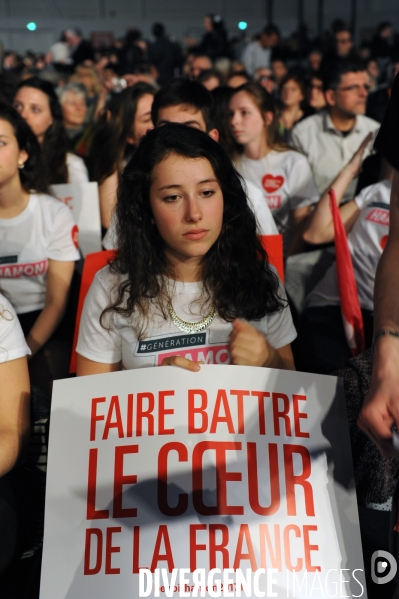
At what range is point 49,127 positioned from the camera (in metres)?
4.61

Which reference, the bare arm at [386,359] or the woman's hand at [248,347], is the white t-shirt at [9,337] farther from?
the bare arm at [386,359]

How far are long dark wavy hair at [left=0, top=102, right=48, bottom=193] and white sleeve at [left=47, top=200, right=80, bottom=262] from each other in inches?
7.2

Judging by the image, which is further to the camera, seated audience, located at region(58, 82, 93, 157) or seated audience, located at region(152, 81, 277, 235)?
seated audience, located at region(58, 82, 93, 157)

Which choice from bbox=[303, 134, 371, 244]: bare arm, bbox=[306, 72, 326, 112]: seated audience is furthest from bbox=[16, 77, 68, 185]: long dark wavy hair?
bbox=[306, 72, 326, 112]: seated audience

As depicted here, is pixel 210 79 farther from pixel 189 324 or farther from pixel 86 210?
pixel 189 324

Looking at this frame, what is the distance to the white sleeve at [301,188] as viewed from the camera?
4.33m

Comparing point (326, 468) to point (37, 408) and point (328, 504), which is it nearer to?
point (328, 504)

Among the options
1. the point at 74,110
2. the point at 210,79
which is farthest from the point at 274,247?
the point at 210,79

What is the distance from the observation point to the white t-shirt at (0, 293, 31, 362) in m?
2.10

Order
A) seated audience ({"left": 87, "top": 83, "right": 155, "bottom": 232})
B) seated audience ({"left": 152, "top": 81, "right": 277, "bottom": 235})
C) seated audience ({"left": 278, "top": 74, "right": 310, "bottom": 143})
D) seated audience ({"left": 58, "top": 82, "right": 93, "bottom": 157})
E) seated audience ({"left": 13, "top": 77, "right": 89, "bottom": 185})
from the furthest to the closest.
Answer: seated audience ({"left": 278, "top": 74, "right": 310, "bottom": 143}), seated audience ({"left": 58, "top": 82, "right": 93, "bottom": 157}), seated audience ({"left": 13, "top": 77, "right": 89, "bottom": 185}), seated audience ({"left": 87, "top": 83, "right": 155, "bottom": 232}), seated audience ({"left": 152, "top": 81, "right": 277, "bottom": 235})

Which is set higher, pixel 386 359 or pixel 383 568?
pixel 386 359

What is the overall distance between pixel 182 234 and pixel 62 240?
4.32 ft

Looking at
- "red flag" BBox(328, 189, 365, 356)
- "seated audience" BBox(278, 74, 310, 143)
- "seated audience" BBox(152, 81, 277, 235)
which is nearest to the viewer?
"red flag" BBox(328, 189, 365, 356)

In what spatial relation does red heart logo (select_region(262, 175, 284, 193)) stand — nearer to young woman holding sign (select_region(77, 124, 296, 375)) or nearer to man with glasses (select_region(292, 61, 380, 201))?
man with glasses (select_region(292, 61, 380, 201))
